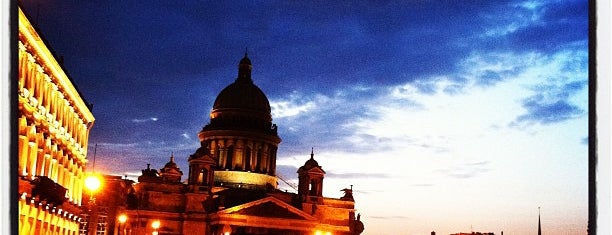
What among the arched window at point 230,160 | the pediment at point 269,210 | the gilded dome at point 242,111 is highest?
the gilded dome at point 242,111

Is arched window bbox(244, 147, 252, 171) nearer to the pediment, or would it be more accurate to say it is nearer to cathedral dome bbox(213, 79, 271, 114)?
Result: cathedral dome bbox(213, 79, 271, 114)

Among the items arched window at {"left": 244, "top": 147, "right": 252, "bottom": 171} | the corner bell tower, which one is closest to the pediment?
the corner bell tower

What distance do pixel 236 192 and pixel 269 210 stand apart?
5.82m

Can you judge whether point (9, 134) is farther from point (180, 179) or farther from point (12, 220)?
point (180, 179)

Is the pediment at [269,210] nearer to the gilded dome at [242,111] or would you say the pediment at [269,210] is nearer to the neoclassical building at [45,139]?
the gilded dome at [242,111]

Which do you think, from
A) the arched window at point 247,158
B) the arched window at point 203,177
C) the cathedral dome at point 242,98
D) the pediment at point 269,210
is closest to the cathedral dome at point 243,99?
the cathedral dome at point 242,98

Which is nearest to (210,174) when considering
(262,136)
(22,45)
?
(262,136)

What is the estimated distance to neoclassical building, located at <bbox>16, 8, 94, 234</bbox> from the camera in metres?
20.1

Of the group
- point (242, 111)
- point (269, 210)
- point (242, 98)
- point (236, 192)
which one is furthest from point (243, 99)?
point (269, 210)

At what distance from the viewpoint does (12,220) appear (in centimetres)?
354

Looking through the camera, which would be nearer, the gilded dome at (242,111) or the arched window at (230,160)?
the arched window at (230,160)

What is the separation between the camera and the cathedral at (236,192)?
58.5m

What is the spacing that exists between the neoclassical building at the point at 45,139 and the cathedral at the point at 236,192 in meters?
21.3

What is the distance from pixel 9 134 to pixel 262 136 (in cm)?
6649
